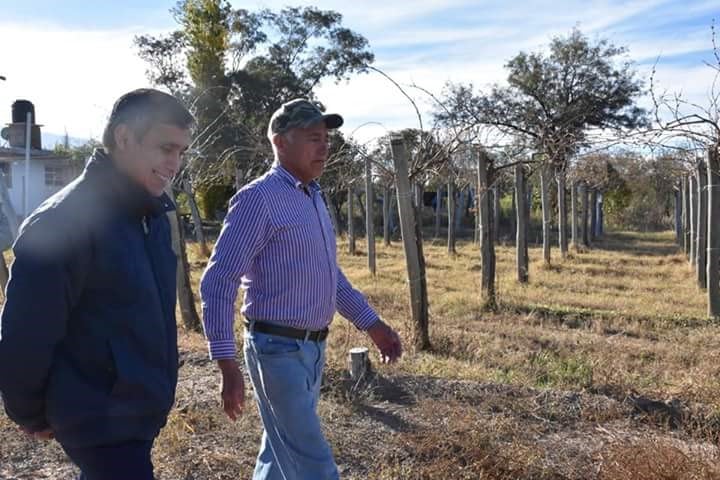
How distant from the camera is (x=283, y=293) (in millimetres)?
2854

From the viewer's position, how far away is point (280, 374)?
2.79m

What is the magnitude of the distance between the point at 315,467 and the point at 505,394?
242 cm

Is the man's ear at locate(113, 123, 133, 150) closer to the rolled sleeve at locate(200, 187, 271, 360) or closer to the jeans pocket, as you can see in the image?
the rolled sleeve at locate(200, 187, 271, 360)

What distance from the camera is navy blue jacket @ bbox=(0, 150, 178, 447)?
1898 millimetres

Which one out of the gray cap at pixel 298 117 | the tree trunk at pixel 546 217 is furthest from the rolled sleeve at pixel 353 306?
the tree trunk at pixel 546 217

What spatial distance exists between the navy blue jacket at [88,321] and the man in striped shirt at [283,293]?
25.4 inches

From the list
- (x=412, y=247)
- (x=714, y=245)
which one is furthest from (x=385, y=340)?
(x=714, y=245)

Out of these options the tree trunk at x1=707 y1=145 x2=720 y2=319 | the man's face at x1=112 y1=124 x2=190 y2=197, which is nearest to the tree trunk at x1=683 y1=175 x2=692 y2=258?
the tree trunk at x1=707 y1=145 x2=720 y2=319

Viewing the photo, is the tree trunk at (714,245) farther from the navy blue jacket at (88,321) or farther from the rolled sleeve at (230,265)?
the navy blue jacket at (88,321)

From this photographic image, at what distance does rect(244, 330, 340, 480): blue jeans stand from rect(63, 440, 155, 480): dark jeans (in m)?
0.77

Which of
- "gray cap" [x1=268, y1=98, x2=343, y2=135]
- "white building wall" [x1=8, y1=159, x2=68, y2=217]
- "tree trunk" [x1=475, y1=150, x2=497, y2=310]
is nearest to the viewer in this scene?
"gray cap" [x1=268, y1=98, x2=343, y2=135]

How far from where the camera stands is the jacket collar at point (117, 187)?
2.06 metres

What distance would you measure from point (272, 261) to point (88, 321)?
95 centimetres

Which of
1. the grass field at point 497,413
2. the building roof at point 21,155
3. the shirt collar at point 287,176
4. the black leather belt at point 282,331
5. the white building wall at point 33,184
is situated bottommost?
the grass field at point 497,413
